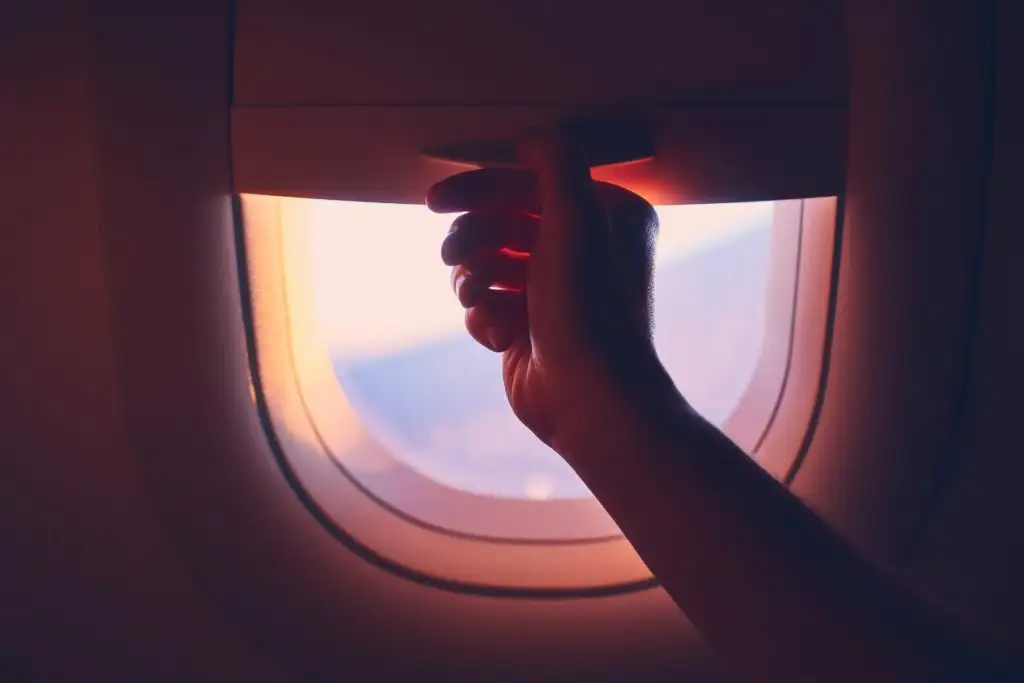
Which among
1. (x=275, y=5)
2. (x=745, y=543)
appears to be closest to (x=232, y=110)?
(x=275, y=5)

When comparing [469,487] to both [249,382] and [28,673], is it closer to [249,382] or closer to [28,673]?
[249,382]

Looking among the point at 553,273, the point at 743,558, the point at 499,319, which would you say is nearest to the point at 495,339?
the point at 499,319

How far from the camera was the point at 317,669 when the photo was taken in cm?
69

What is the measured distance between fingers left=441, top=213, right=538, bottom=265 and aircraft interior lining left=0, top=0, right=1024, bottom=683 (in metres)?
0.07

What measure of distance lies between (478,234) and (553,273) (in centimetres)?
11

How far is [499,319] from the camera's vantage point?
25.2 inches

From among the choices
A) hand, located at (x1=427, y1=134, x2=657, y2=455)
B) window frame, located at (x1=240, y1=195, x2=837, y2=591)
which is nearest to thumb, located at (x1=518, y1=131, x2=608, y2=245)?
hand, located at (x1=427, y1=134, x2=657, y2=455)

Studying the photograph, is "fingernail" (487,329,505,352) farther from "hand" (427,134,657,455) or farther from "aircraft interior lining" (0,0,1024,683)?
"aircraft interior lining" (0,0,1024,683)

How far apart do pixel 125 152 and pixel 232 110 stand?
11 centimetres

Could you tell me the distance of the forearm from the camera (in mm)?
385

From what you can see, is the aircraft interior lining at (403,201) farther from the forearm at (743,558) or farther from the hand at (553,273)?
the forearm at (743,558)

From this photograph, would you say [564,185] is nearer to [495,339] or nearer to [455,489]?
[495,339]

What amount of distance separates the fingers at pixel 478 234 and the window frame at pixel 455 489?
210 mm

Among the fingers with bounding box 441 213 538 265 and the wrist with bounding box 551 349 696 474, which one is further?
the fingers with bounding box 441 213 538 265
